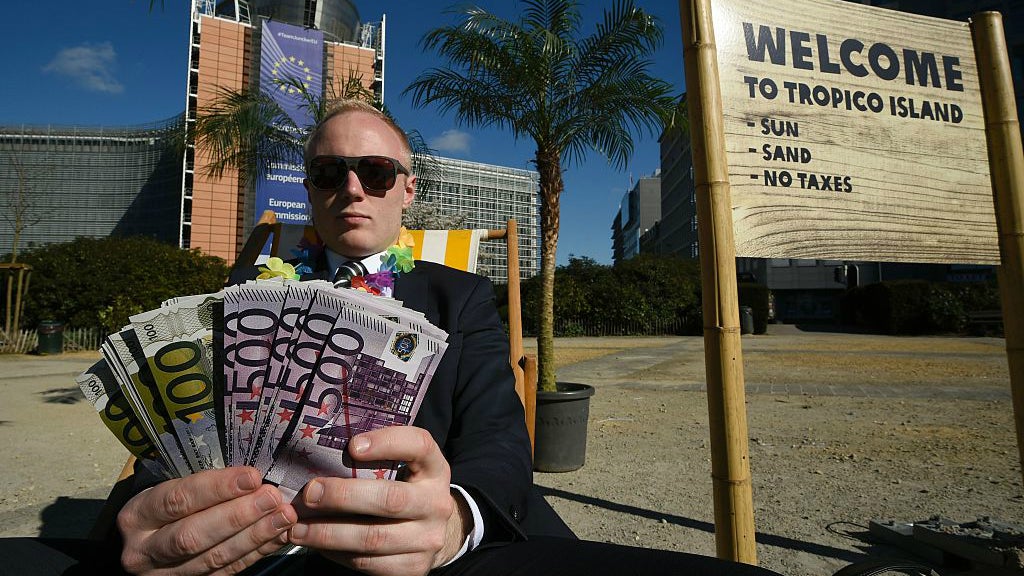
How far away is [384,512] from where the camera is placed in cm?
74

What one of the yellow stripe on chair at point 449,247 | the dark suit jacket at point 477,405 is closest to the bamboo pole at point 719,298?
the dark suit jacket at point 477,405

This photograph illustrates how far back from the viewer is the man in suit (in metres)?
0.74

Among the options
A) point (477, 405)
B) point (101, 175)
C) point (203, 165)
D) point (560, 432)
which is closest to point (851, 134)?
point (477, 405)

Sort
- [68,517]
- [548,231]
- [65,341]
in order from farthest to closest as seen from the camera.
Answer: [65,341] → [548,231] → [68,517]

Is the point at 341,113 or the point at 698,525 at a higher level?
the point at 341,113

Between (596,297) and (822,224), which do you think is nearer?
(822,224)

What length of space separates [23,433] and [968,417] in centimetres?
911

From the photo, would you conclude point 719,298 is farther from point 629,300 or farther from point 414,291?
point 629,300

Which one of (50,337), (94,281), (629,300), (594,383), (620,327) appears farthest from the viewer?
(620,327)

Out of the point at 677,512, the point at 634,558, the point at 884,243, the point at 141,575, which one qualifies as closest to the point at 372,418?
the point at 141,575

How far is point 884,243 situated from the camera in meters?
1.50

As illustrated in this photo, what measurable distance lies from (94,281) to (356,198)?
16965mm

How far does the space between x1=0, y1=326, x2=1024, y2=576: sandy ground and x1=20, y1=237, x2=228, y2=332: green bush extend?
7161mm

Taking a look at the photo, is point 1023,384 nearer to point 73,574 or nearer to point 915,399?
point 73,574
